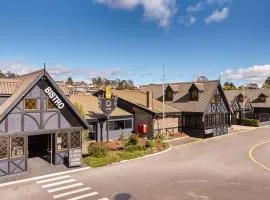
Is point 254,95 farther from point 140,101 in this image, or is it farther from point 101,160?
point 101,160

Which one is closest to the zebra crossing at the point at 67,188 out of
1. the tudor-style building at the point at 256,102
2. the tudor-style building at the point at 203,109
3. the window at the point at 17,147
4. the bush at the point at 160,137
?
the window at the point at 17,147

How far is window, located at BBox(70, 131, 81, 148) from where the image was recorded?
2400 cm

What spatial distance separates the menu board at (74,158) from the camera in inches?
915

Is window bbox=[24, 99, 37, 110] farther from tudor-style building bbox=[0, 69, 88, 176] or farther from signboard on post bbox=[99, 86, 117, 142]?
signboard on post bbox=[99, 86, 117, 142]

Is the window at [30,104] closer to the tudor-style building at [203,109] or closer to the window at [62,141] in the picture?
the window at [62,141]

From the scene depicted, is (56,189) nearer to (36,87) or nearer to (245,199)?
(36,87)

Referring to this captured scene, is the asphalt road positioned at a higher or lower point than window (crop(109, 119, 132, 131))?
lower

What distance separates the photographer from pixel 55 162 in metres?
23.4

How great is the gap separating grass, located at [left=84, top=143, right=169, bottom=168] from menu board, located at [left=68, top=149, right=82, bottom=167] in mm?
965

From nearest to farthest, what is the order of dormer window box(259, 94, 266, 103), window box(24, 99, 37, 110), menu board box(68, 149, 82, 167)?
window box(24, 99, 37, 110) < menu board box(68, 149, 82, 167) < dormer window box(259, 94, 266, 103)

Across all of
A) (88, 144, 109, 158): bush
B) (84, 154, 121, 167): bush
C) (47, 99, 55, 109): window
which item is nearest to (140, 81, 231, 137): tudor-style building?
(84, 154, 121, 167): bush

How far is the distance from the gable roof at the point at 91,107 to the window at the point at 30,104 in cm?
1115

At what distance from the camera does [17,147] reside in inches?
843

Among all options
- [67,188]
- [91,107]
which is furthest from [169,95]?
[67,188]
